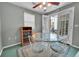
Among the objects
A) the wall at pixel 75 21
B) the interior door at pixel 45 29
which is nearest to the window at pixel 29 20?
the interior door at pixel 45 29

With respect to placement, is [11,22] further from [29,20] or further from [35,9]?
[35,9]

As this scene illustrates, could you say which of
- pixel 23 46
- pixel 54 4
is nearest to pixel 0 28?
pixel 23 46

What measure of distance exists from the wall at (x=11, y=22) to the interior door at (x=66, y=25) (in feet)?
1.00

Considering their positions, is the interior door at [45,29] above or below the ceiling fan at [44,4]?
below

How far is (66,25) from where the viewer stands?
53.9 inches

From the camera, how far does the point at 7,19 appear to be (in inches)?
52.5

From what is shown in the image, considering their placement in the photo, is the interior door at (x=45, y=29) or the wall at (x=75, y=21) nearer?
the wall at (x=75, y=21)

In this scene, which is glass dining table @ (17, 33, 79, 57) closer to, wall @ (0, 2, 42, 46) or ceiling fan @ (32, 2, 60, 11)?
Result: wall @ (0, 2, 42, 46)

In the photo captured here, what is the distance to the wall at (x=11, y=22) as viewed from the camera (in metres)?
1.32

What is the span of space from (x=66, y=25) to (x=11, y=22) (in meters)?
0.78

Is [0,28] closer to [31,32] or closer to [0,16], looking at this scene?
[0,16]

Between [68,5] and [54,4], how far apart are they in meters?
0.19

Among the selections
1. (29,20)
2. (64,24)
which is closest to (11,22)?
(29,20)

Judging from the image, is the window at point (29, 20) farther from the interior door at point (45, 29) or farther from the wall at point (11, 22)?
the interior door at point (45, 29)
